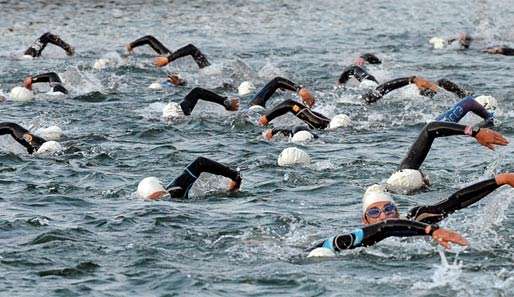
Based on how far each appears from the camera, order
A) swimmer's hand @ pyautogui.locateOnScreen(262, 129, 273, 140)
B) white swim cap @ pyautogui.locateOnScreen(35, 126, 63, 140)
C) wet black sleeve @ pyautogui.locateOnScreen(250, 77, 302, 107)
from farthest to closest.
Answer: wet black sleeve @ pyautogui.locateOnScreen(250, 77, 302, 107)
white swim cap @ pyautogui.locateOnScreen(35, 126, 63, 140)
swimmer's hand @ pyautogui.locateOnScreen(262, 129, 273, 140)

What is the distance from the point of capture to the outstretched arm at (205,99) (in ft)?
80.1

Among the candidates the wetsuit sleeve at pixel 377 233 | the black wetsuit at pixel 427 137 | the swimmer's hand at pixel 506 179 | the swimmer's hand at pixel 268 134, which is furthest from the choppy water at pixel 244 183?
the swimmer's hand at pixel 506 179

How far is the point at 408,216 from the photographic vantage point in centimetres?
1535

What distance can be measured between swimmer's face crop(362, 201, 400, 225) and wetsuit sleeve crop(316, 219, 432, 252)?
708 mm

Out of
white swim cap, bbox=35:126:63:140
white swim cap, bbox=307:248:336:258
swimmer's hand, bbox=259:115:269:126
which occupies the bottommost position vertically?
white swim cap, bbox=35:126:63:140

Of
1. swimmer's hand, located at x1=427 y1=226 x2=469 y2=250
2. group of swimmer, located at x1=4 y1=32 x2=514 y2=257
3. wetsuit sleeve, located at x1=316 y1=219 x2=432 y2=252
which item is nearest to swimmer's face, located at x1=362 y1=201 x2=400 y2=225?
group of swimmer, located at x1=4 y1=32 x2=514 y2=257

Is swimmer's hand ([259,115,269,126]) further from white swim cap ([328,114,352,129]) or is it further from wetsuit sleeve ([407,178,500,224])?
wetsuit sleeve ([407,178,500,224])

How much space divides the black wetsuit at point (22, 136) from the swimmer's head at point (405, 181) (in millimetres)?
7222

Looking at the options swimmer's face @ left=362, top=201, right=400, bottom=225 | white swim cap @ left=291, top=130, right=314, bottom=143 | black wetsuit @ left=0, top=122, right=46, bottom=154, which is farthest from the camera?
white swim cap @ left=291, top=130, right=314, bottom=143

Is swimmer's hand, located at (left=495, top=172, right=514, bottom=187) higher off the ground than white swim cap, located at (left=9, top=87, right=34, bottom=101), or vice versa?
swimmer's hand, located at (left=495, top=172, right=514, bottom=187)

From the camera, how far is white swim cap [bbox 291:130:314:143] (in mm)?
22375

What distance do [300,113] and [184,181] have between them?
572cm

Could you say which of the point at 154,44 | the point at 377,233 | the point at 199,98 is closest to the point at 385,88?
the point at 199,98

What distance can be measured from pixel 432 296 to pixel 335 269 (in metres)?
1.55
